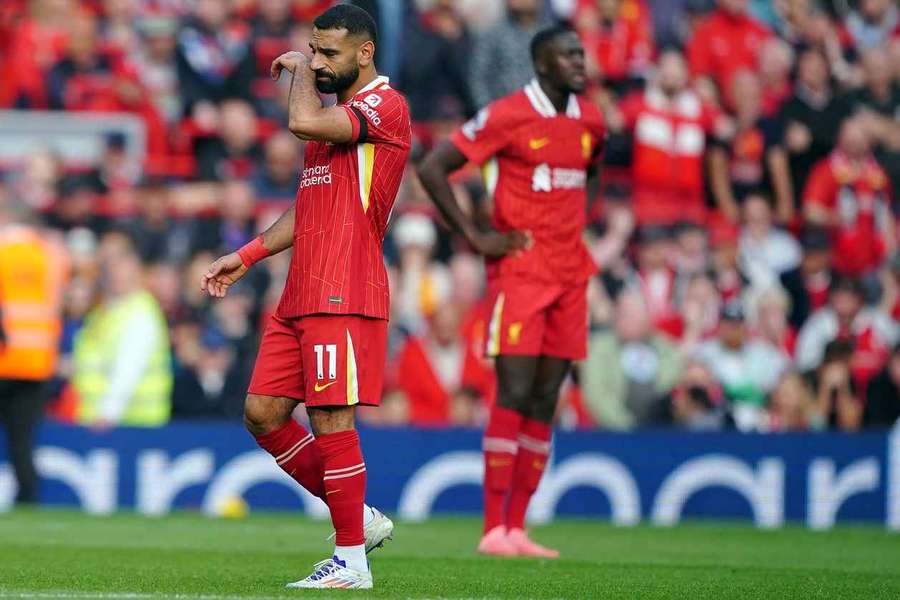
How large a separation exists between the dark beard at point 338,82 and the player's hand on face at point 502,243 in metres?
2.33

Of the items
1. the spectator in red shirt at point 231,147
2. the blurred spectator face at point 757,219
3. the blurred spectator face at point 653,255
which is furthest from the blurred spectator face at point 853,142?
the spectator in red shirt at point 231,147

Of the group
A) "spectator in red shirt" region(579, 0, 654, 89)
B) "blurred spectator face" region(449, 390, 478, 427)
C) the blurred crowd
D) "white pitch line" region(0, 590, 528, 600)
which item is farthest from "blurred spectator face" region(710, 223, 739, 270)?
"white pitch line" region(0, 590, 528, 600)

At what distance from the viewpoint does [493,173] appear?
9.65m

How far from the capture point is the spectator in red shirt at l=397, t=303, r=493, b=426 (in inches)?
543

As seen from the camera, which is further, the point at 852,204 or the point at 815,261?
the point at 852,204

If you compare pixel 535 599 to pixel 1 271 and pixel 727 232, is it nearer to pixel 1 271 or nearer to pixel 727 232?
pixel 1 271

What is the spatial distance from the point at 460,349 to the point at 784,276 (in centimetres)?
341

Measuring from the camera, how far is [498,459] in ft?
30.8

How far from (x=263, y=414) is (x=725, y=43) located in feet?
38.5

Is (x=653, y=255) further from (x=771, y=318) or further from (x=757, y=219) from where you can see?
(x=757, y=219)

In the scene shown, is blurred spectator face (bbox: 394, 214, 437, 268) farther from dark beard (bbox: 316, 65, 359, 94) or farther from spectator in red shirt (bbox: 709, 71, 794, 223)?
dark beard (bbox: 316, 65, 359, 94)

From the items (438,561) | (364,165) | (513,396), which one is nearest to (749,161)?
(513,396)

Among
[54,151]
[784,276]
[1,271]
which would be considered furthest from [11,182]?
[784,276]

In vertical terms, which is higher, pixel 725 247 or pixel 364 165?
pixel 725 247
